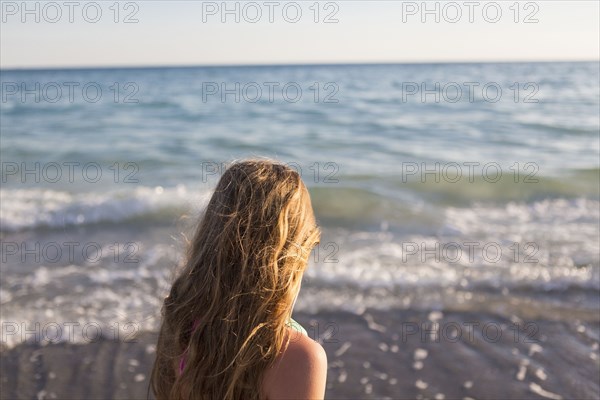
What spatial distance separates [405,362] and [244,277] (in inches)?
100

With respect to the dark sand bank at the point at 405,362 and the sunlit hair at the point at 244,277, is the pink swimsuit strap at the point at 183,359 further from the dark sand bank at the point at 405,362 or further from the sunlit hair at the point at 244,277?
the dark sand bank at the point at 405,362

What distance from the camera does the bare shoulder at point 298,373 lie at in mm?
1759

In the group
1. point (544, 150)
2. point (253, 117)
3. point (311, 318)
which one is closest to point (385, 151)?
point (544, 150)

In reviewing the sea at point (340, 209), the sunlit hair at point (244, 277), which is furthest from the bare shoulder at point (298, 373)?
the sea at point (340, 209)

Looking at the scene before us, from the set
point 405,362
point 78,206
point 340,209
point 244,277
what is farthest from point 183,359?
point 78,206

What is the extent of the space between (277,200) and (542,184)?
8.37 m

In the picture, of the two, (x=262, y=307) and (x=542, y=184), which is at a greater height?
(x=262, y=307)

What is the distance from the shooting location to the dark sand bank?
375 centimetres

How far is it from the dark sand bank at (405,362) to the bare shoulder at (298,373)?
2.04m

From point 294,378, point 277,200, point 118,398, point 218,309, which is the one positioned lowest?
point 118,398

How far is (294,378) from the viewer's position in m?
1.77

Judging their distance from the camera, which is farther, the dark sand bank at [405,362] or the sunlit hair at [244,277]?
the dark sand bank at [405,362]

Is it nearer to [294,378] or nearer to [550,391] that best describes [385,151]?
[550,391]

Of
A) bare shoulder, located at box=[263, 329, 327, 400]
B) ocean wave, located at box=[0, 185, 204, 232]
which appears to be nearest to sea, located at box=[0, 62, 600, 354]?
ocean wave, located at box=[0, 185, 204, 232]
